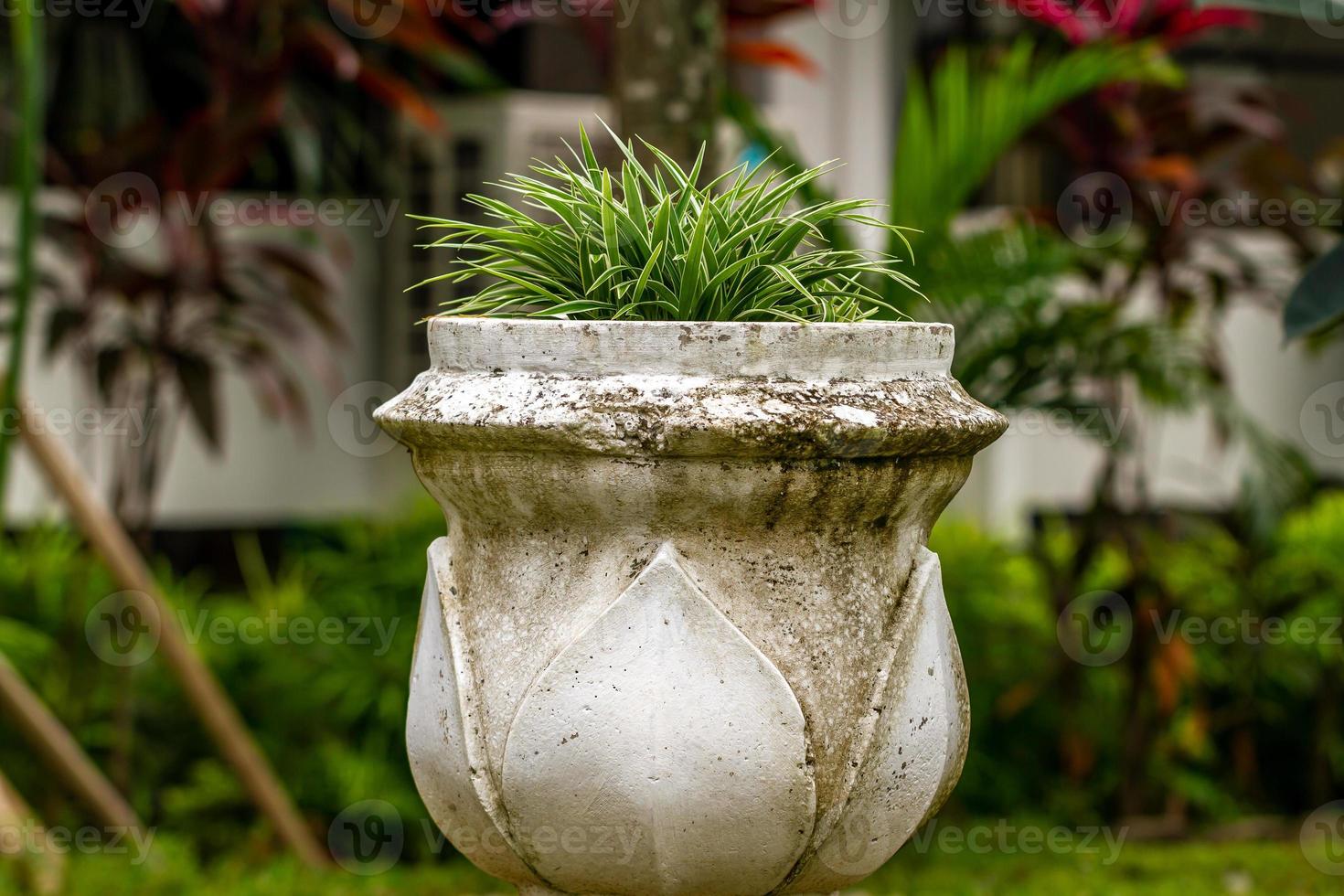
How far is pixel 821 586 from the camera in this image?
1.77 meters

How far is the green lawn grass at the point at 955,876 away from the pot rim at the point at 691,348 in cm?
183

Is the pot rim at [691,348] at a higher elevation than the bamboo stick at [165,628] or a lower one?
higher

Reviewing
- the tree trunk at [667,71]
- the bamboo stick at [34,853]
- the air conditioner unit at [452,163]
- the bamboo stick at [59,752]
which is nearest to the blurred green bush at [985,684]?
the bamboo stick at [59,752]

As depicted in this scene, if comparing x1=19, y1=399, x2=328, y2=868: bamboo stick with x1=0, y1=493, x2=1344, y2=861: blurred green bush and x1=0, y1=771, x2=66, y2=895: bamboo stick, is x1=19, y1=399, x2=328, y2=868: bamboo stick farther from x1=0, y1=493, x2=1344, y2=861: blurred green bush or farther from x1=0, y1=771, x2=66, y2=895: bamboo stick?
x1=0, y1=771, x2=66, y2=895: bamboo stick

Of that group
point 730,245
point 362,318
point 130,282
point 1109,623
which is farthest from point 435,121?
point 730,245

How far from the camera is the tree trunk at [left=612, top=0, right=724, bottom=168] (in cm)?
298

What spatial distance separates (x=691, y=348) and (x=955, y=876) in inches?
101

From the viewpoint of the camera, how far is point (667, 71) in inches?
118

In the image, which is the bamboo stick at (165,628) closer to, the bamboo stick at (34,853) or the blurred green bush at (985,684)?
the blurred green bush at (985,684)

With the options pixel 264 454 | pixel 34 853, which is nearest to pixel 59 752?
pixel 34 853

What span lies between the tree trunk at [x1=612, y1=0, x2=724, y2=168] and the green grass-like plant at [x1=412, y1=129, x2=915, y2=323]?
1.03 m

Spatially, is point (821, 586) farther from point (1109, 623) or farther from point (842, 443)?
point (1109, 623)

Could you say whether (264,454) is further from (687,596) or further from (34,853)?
(687,596)

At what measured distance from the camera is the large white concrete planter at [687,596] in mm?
1690
